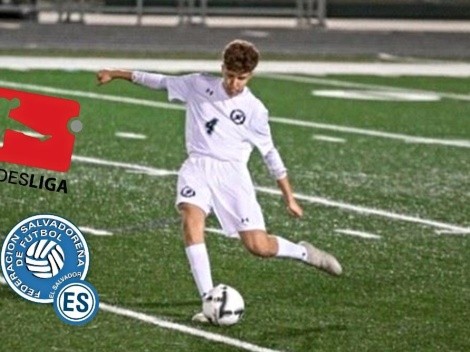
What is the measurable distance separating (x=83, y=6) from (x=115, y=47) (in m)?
2.67

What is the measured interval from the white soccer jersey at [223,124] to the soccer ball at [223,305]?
79 centimetres

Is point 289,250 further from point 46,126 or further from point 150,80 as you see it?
point 46,126

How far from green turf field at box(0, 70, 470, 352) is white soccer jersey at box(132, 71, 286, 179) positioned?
Answer: 2.87 ft

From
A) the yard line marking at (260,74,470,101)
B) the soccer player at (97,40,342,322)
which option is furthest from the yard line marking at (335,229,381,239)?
the yard line marking at (260,74,470,101)

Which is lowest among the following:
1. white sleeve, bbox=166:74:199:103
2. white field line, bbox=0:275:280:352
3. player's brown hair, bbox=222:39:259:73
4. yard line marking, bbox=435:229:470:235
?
yard line marking, bbox=435:229:470:235

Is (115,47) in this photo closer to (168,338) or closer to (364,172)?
(364,172)

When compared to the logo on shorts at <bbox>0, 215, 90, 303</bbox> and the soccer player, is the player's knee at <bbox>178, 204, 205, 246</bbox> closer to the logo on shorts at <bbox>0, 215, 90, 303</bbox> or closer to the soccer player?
the soccer player

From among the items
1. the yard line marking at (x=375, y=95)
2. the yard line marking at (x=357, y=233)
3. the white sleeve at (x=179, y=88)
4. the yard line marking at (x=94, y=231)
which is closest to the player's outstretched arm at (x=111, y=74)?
the white sleeve at (x=179, y=88)

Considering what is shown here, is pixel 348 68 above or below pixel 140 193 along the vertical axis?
below

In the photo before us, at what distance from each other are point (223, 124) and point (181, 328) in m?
1.11

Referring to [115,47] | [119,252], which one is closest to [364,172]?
[119,252]

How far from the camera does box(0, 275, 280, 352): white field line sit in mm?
9914

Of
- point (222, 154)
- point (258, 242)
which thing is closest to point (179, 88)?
point (222, 154)

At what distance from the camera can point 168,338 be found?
10.1 meters
